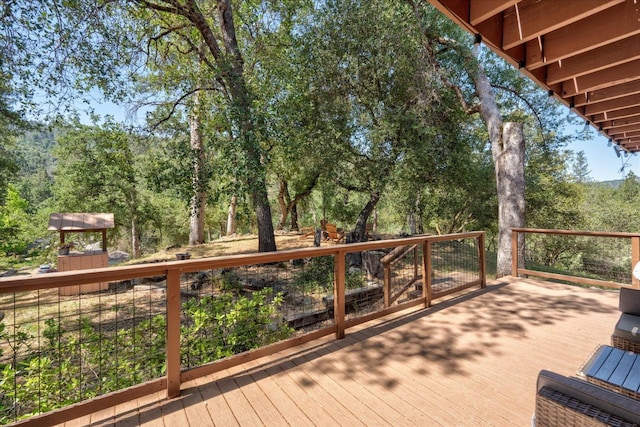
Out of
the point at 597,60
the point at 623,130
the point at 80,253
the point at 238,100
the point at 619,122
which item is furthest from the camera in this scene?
the point at 80,253

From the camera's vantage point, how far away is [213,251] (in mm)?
10859

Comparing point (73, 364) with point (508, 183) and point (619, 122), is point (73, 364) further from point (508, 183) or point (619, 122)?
point (619, 122)

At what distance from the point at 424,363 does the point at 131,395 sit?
2.26m

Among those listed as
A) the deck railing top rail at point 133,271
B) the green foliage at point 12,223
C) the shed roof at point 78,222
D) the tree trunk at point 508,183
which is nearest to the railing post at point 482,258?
the tree trunk at point 508,183

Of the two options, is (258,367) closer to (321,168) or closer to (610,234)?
(610,234)

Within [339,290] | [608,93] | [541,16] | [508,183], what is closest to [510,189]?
[508,183]

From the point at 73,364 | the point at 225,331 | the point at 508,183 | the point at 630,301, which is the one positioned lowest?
the point at 73,364

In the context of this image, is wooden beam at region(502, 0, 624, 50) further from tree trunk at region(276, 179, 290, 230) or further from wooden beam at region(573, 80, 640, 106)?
tree trunk at region(276, 179, 290, 230)

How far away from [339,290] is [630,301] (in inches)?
98.0

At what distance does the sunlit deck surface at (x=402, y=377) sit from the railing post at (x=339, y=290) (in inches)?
5.7

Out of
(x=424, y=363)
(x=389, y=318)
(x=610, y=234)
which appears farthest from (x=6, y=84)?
(x=610, y=234)

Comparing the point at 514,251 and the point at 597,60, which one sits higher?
the point at 597,60

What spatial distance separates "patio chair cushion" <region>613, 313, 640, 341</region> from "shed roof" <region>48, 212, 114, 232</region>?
31.1 feet

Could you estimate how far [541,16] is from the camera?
2.51 metres
